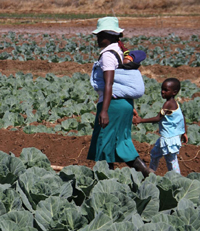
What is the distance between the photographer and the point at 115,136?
153 inches

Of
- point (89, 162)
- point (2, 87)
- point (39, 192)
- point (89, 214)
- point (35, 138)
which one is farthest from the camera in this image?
point (2, 87)

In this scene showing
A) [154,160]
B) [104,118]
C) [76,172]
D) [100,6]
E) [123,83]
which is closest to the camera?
[76,172]

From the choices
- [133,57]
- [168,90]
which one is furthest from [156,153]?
[133,57]

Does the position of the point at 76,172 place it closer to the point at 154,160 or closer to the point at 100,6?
the point at 154,160

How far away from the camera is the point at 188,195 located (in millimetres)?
3191

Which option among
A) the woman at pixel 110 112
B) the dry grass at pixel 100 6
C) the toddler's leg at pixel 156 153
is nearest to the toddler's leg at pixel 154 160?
the toddler's leg at pixel 156 153

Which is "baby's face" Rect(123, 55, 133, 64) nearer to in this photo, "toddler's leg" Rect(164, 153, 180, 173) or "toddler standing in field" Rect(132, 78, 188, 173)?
"toddler standing in field" Rect(132, 78, 188, 173)

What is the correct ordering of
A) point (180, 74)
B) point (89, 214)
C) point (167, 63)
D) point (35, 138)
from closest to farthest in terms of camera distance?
point (89, 214)
point (35, 138)
point (180, 74)
point (167, 63)

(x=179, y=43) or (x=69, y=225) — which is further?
(x=179, y=43)

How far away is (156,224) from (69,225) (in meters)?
0.58

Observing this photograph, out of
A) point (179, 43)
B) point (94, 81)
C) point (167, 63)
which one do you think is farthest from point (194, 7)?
point (94, 81)

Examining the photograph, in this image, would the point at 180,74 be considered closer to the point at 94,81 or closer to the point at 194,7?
the point at 94,81

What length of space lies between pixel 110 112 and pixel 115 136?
9.8 inches

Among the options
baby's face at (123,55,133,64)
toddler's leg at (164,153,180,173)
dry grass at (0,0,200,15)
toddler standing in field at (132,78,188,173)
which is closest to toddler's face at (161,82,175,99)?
toddler standing in field at (132,78,188,173)
